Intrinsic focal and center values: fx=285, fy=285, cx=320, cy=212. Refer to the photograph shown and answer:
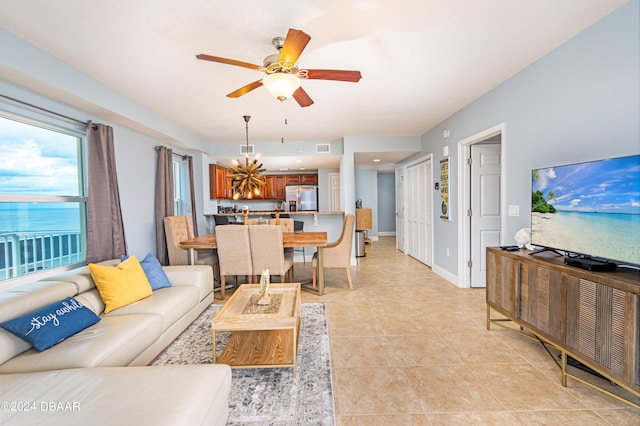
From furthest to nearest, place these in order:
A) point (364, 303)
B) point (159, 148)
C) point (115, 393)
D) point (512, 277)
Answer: point (159, 148)
point (364, 303)
point (512, 277)
point (115, 393)

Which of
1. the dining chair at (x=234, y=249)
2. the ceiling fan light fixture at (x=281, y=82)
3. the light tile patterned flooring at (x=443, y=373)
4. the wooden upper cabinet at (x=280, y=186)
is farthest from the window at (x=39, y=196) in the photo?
the wooden upper cabinet at (x=280, y=186)

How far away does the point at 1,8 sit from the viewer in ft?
5.93

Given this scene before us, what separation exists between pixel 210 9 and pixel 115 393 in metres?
2.19

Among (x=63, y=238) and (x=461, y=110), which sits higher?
(x=461, y=110)

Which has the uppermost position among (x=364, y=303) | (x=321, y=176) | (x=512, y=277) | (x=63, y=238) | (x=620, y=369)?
(x=321, y=176)

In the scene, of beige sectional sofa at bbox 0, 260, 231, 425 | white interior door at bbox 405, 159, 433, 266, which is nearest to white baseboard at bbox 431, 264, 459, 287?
white interior door at bbox 405, 159, 433, 266

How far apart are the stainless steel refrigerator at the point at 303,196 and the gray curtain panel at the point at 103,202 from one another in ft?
16.6

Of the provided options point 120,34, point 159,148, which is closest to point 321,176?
point 159,148

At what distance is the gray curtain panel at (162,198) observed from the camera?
13.7 feet

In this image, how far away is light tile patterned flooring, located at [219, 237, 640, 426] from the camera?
1.70m

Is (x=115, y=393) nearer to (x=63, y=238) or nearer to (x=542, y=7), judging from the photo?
(x=63, y=238)

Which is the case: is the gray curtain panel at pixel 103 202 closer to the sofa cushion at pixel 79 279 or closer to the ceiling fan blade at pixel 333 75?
the sofa cushion at pixel 79 279

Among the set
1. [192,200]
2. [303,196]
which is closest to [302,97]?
[192,200]

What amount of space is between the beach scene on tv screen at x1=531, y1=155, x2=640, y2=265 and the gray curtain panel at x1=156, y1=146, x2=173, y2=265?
4526mm
